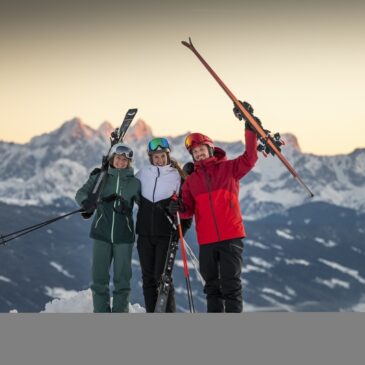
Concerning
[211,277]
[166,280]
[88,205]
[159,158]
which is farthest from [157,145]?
[211,277]

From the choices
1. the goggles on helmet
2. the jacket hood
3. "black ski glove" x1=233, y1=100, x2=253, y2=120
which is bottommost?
the jacket hood

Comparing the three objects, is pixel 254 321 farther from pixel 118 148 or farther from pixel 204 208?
pixel 118 148

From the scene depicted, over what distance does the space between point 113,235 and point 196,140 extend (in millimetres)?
947

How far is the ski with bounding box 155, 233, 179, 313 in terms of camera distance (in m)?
5.22


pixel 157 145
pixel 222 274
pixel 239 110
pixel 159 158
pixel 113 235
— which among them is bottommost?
pixel 222 274

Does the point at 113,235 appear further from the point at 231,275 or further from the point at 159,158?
the point at 231,275

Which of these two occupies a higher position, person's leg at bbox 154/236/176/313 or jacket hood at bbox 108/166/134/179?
jacket hood at bbox 108/166/134/179

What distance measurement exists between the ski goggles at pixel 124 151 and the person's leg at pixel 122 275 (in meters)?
0.70

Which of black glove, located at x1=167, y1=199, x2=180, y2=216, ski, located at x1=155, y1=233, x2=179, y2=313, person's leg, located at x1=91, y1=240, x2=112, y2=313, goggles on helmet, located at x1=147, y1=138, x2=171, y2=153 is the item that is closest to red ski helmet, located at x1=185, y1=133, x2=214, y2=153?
goggles on helmet, located at x1=147, y1=138, x2=171, y2=153

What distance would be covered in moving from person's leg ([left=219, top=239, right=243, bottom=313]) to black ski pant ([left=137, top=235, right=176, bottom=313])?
0.55m

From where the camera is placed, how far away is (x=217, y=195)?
16.9 ft

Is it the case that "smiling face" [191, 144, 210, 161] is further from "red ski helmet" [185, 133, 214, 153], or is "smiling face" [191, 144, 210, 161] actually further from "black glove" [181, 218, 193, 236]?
"black glove" [181, 218, 193, 236]

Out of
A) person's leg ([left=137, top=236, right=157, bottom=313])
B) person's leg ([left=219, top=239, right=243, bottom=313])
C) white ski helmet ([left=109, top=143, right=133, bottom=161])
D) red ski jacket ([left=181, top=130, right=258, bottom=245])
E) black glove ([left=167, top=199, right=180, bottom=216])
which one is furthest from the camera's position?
white ski helmet ([left=109, top=143, right=133, bottom=161])

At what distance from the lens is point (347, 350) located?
3291mm
